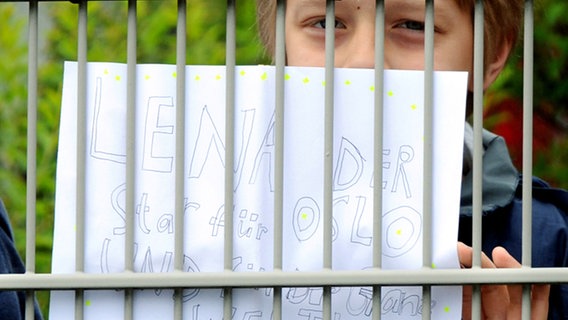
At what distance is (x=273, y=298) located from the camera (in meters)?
1.20

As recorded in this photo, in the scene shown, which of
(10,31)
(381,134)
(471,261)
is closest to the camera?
(381,134)

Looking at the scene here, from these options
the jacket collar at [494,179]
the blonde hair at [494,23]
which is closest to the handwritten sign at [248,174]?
the jacket collar at [494,179]

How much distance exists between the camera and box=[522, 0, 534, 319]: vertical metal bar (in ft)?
3.92

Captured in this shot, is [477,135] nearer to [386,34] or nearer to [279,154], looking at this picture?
[279,154]

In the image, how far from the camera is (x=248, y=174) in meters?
1.20

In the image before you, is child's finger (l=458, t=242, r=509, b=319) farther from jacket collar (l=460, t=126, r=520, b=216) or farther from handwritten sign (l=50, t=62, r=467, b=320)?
jacket collar (l=460, t=126, r=520, b=216)

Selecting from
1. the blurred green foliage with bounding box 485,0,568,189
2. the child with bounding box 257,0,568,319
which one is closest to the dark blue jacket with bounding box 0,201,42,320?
the child with bounding box 257,0,568,319

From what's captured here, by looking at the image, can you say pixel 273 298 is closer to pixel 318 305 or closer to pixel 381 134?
pixel 318 305

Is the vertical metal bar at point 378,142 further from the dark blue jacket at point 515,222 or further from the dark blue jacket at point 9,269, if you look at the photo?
the dark blue jacket at point 9,269

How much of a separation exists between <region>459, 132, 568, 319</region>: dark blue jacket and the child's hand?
1.12 feet

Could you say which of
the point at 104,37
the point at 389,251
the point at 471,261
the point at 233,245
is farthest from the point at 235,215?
the point at 104,37

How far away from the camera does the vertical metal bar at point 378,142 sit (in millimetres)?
1183

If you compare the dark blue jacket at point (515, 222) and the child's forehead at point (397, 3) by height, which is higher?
the child's forehead at point (397, 3)

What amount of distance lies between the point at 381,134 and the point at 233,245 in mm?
179
